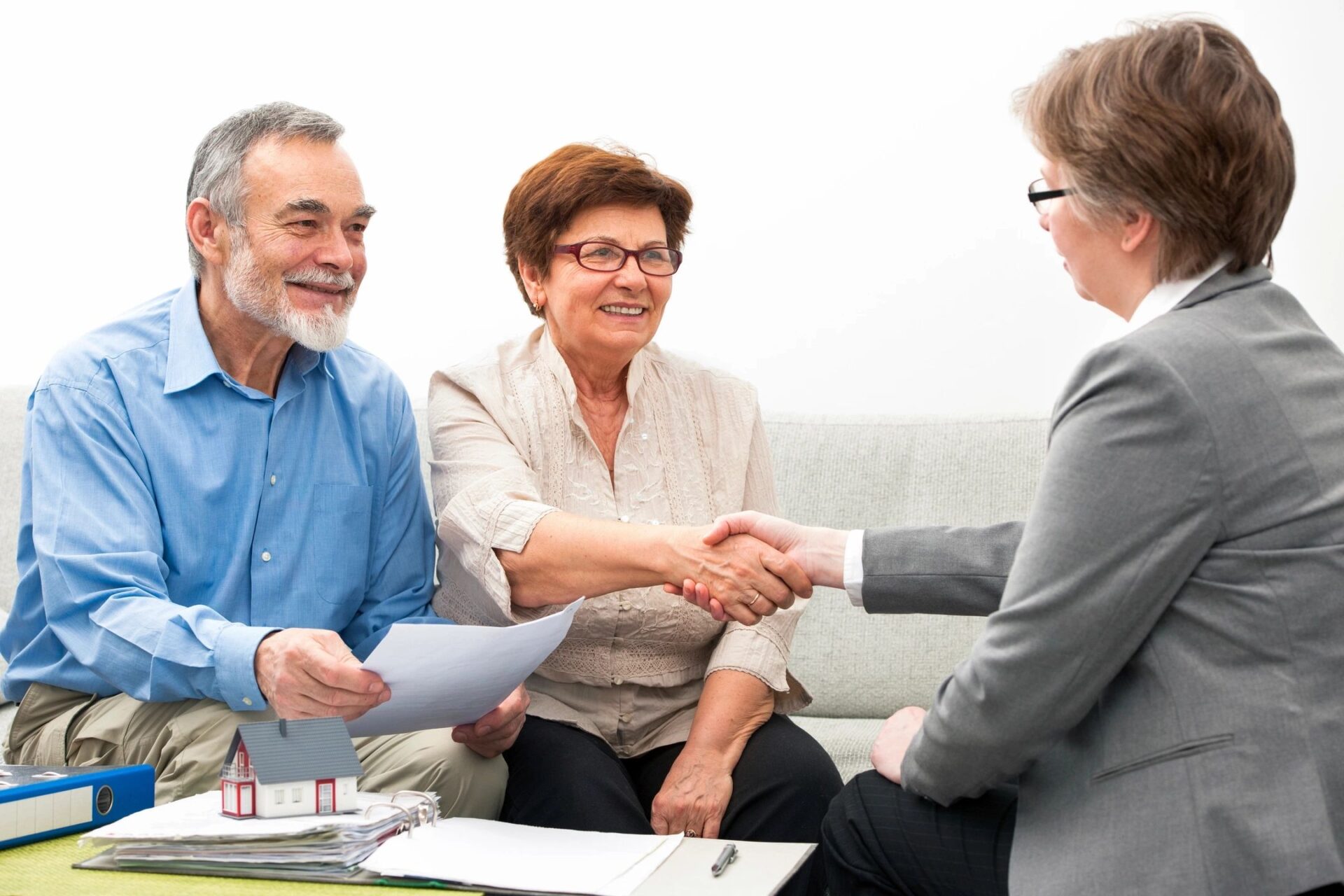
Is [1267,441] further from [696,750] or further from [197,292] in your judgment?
[197,292]

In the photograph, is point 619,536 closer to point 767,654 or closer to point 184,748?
point 767,654

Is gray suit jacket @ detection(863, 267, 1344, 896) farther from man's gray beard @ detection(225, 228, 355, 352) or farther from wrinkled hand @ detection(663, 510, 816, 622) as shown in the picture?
man's gray beard @ detection(225, 228, 355, 352)

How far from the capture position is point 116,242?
3221mm

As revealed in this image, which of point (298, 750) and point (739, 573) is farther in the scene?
point (739, 573)

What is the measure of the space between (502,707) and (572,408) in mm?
517

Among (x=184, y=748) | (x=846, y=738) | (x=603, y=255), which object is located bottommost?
(x=846, y=738)

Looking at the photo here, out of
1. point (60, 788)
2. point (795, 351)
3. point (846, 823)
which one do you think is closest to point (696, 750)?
point (846, 823)

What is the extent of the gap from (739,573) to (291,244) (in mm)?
820

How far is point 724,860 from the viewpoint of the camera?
126 cm

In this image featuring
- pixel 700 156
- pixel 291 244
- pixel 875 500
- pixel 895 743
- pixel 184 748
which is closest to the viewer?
pixel 895 743

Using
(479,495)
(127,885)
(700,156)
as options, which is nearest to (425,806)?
(127,885)

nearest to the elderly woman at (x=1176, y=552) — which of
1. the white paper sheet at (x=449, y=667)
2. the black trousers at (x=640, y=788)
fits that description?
the white paper sheet at (x=449, y=667)

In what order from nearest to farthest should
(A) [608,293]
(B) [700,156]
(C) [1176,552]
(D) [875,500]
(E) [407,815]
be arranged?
(C) [1176,552] → (E) [407,815] → (A) [608,293] → (D) [875,500] → (B) [700,156]

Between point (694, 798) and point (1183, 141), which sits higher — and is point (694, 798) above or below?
below
